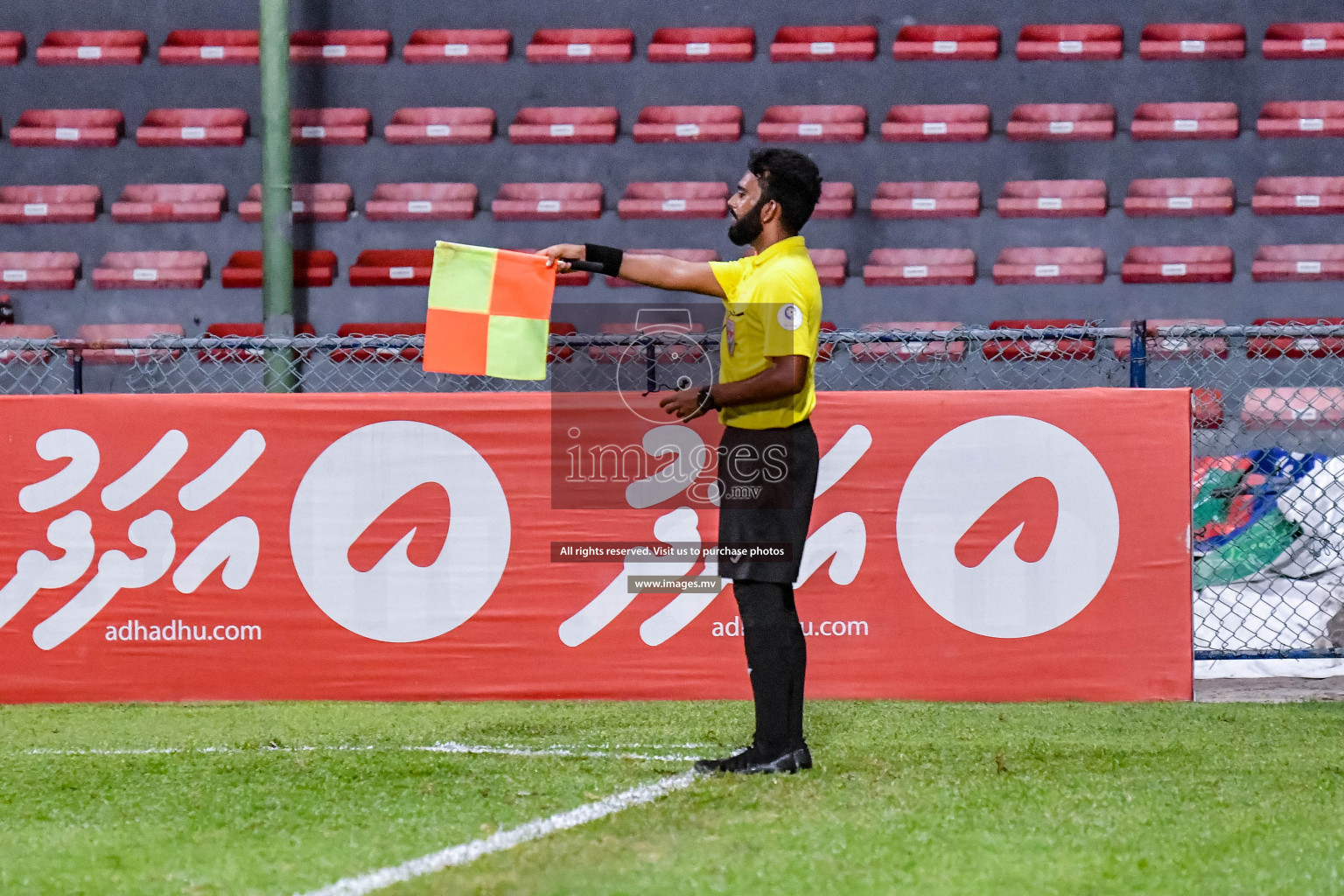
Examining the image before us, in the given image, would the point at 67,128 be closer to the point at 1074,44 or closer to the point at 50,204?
the point at 50,204

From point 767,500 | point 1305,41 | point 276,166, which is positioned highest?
point 1305,41

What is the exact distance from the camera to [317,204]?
1090 cm

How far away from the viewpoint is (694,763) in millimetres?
3467

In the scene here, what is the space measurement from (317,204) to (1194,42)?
7448mm

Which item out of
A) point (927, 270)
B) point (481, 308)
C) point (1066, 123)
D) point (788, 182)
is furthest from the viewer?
point (1066, 123)

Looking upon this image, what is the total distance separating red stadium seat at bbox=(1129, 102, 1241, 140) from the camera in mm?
10820

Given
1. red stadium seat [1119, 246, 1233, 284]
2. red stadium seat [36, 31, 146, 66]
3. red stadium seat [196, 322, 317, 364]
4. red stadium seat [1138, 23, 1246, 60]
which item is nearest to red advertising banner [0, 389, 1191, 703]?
red stadium seat [196, 322, 317, 364]

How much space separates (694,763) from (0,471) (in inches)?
121

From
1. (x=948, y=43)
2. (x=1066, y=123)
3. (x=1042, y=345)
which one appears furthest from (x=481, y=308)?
(x=948, y=43)

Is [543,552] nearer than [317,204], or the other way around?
[543,552]

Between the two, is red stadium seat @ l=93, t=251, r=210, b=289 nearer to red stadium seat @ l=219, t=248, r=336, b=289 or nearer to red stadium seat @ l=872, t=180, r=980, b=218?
red stadium seat @ l=219, t=248, r=336, b=289

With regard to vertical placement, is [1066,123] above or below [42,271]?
above

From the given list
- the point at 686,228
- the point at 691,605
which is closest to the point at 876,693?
the point at 691,605

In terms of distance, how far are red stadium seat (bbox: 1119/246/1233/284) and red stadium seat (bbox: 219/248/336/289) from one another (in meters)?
6.30
